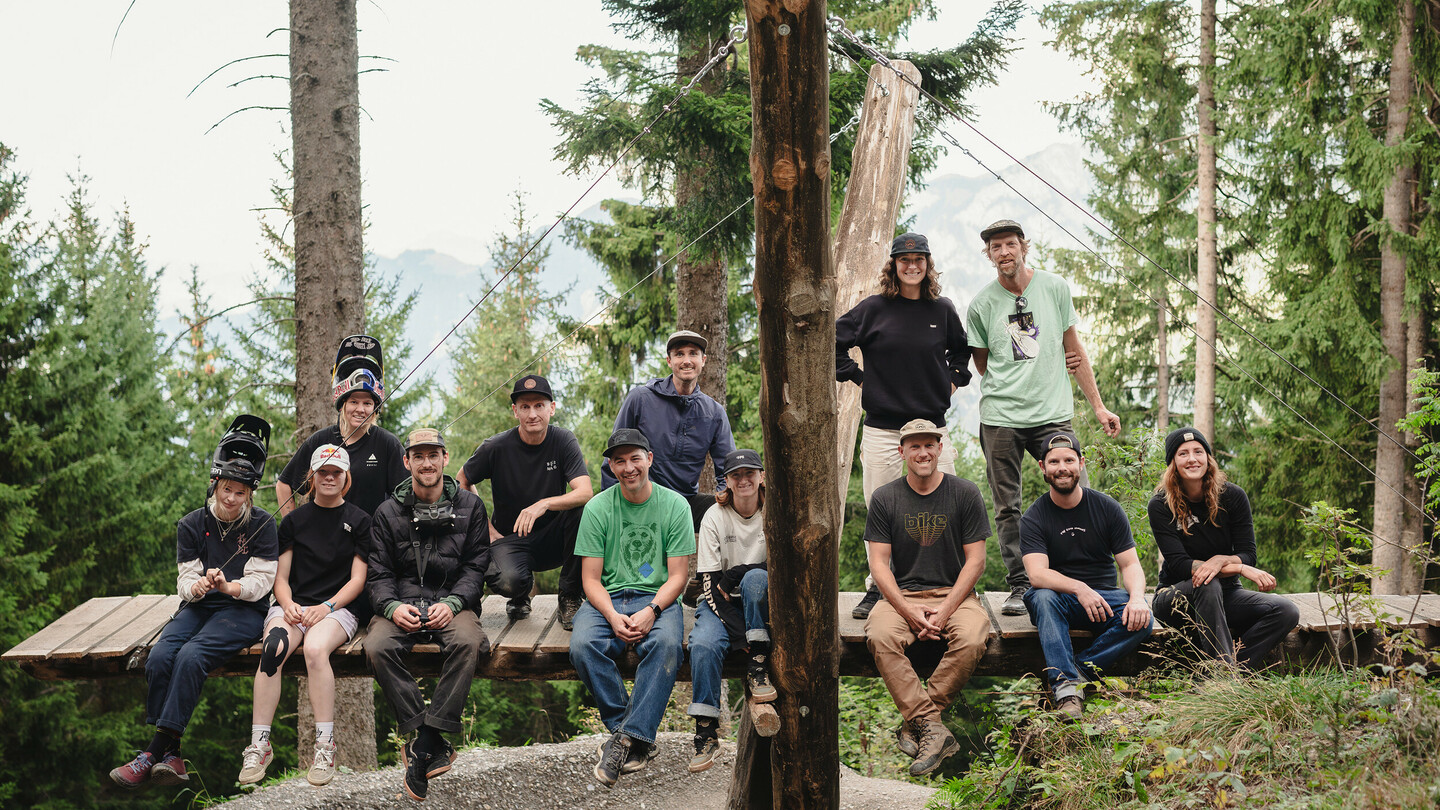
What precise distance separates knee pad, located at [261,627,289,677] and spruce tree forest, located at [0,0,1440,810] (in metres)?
3.36

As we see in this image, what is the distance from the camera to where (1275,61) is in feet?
35.6

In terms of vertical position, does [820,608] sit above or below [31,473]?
below

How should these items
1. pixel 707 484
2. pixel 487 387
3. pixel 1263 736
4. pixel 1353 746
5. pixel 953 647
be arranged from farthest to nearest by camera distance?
pixel 487 387
pixel 707 484
pixel 953 647
pixel 1263 736
pixel 1353 746

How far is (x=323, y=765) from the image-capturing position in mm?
4211

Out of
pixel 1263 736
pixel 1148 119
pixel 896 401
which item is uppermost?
pixel 1148 119

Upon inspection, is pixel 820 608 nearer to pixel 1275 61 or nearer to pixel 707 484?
pixel 707 484

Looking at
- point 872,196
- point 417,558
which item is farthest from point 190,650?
point 872,196

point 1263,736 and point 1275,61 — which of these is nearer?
point 1263,736

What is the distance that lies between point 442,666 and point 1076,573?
3.07 meters

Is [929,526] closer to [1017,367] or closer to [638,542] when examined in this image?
[1017,367]

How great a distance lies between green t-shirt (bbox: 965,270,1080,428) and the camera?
188 inches

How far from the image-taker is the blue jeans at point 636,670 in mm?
4262

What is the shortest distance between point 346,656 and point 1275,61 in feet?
37.8

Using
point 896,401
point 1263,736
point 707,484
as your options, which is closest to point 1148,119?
point 707,484
